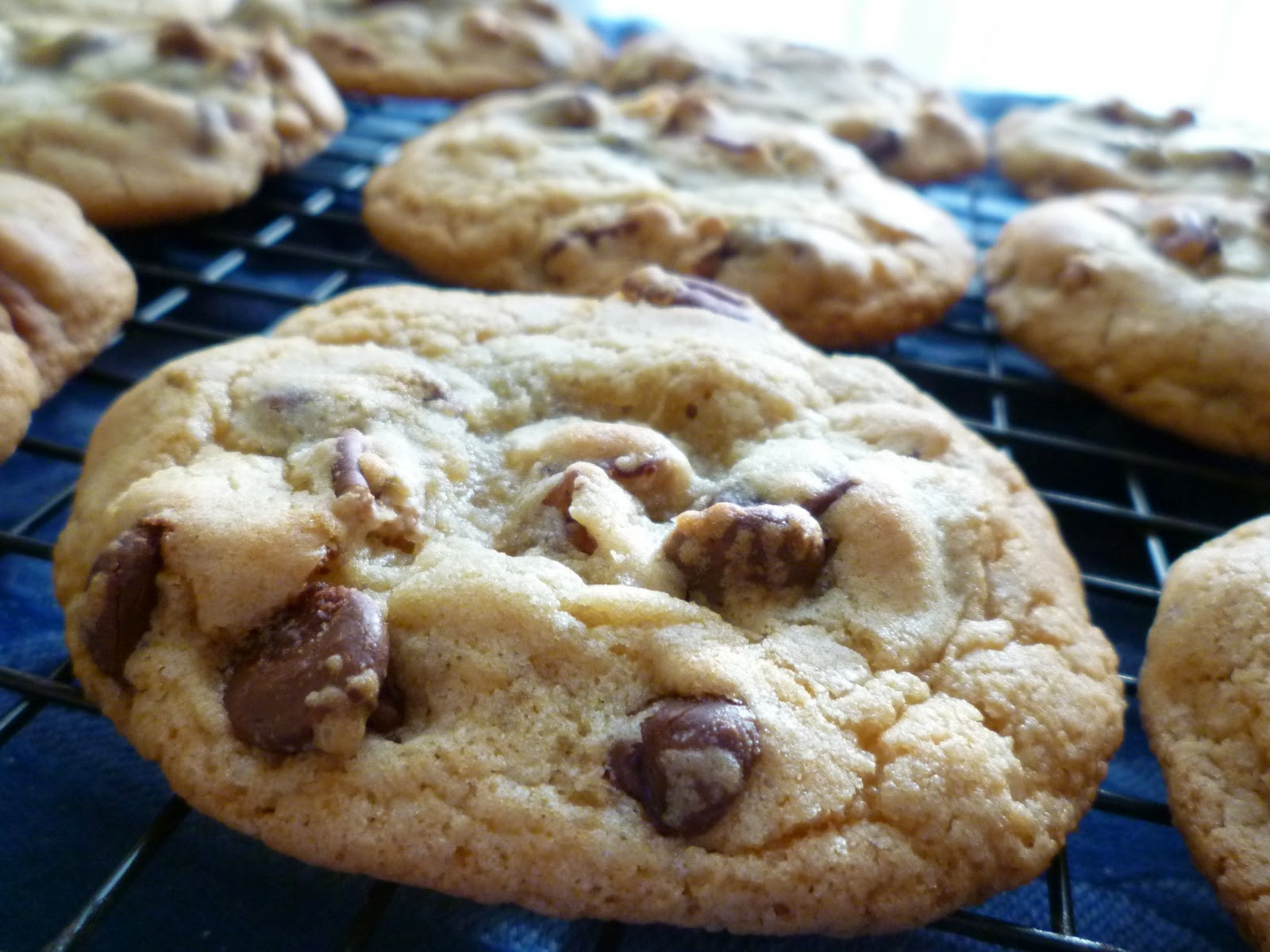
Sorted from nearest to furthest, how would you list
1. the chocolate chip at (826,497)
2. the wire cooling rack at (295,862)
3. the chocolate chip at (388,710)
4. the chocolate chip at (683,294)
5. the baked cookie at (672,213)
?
the chocolate chip at (388,710)
the wire cooling rack at (295,862)
the chocolate chip at (826,497)
the chocolate chip at (683,294)
the baked cookie at (672,213)

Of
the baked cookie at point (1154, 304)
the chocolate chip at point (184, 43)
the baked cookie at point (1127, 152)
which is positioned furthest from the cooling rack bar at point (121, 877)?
the baked cookie at point (1127, 152)

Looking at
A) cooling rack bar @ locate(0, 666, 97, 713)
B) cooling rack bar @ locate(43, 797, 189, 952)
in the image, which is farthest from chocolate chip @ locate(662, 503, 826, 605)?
cooling rack bar @ locate(0, 666, 97, 713)

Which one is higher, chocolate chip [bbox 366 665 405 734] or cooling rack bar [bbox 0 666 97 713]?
chocolate chip [bbox 366 665 405 734]

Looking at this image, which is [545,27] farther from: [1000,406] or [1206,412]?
[1206,412]

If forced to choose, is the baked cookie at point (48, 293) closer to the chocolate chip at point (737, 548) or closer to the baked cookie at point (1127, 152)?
the chocolate chip at point (737, 548)

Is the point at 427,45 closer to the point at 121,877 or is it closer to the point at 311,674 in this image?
the point at 311,674

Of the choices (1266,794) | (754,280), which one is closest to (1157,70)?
(754,280)

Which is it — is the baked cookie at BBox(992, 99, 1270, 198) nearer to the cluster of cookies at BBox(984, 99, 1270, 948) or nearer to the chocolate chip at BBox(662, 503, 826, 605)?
the cluster of cookies at BBox(984, 99, 1270, 948)

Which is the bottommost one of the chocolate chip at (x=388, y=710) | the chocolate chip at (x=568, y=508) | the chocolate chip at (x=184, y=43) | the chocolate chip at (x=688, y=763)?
the chocolate chip at (x=388, y=710)

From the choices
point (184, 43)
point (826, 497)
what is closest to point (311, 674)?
point (826, 497)
